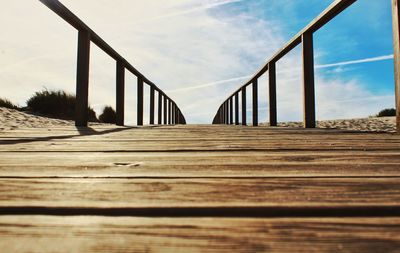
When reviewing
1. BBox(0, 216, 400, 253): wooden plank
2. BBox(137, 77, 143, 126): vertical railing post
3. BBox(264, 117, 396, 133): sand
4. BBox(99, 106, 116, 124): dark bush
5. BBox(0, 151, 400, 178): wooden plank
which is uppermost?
BBox(99, 106, 116, 124): dark bush

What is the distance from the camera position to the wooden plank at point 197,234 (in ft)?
2.09

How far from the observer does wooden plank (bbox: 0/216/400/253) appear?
0.64m

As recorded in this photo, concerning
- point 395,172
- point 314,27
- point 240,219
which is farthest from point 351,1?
point 240,219

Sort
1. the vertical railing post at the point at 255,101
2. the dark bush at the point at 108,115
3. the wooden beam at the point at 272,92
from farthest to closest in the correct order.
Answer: the dark bush at the point at 108,115, the vertical railing post at the point at 255,101, the wooden beam at the point at 272,92

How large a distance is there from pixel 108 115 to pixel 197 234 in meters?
14.3

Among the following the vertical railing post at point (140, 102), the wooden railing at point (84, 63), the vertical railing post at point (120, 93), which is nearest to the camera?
the wooden railing at point (84, 63)

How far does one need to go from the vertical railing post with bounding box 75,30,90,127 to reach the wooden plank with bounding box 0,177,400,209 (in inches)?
97.2

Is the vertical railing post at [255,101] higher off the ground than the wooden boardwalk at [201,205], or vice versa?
the vertical railing post at [255,101]

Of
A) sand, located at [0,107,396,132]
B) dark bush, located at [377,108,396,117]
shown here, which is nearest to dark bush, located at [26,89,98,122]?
sand, located at [0,107,396,132]

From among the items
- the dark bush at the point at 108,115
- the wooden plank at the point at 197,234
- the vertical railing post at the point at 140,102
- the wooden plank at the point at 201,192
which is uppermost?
the dark bush at the point at 108,115

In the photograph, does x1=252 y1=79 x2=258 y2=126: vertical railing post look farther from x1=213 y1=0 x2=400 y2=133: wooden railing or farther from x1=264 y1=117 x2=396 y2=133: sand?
x1=264 y1=117 x2=396 y2=133: sand

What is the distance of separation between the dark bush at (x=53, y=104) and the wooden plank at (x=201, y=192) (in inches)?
440

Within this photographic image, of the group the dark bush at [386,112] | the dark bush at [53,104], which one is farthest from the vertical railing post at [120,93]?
the dark bush at [386,112]

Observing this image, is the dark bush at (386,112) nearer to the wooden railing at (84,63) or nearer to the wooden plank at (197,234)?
A: the wooden railing at (84,63)
